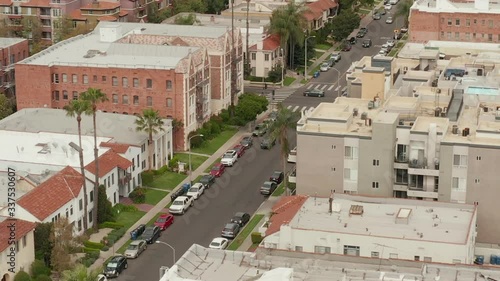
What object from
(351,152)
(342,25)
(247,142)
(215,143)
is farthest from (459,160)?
(342,25)

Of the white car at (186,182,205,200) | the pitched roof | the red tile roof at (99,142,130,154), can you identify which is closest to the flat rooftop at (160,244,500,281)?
the pitched roof

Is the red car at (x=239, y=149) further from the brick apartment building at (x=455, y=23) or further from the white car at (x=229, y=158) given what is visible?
the brick apartment building at (x=455, y=23)

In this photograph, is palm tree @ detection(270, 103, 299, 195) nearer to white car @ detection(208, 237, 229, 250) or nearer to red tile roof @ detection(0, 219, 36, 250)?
white car @ detection(208, 237, 229, 250)

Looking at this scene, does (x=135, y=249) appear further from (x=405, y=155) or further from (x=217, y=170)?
(x=405, y=155)

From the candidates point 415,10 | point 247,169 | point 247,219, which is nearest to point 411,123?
point 247,219

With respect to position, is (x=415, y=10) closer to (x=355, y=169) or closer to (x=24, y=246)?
(x=355, y=169)
